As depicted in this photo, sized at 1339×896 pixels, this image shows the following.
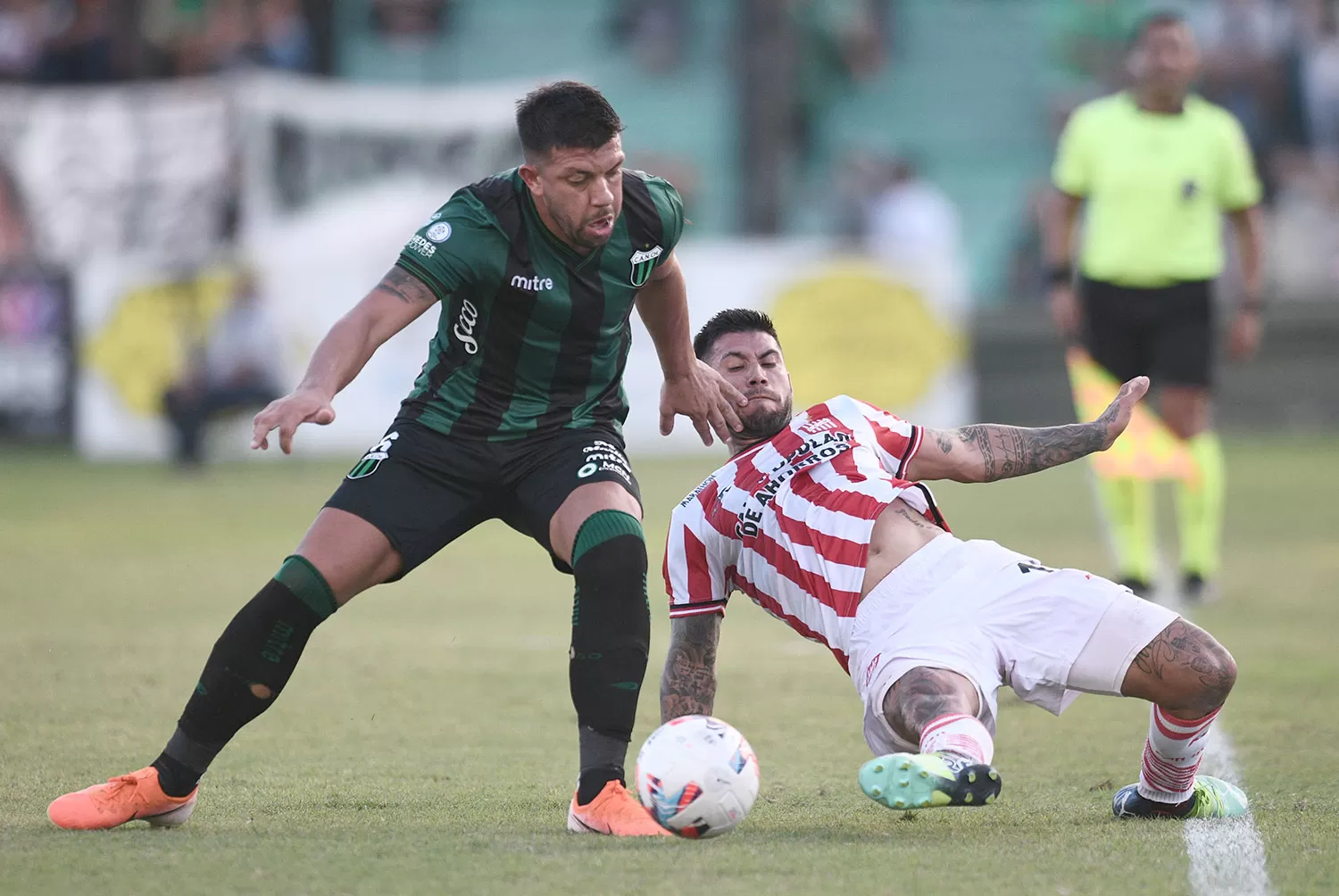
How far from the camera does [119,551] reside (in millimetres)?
11016

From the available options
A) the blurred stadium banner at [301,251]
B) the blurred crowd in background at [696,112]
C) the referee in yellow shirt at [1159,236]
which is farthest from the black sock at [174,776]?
the blurred crowd in background at [696,112]

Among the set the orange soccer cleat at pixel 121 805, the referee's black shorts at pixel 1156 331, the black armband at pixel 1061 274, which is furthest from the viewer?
the black armband at pixel 1061 274

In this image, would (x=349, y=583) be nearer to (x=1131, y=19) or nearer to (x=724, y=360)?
(x=724, y=360)

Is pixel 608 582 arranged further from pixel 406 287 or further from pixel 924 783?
pixel 924 783

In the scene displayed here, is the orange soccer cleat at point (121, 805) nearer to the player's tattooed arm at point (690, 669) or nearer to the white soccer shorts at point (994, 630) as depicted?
the player's tattooed arm at point (690, 669)

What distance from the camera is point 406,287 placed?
179 inches

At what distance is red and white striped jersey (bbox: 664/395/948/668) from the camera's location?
4.59 metres

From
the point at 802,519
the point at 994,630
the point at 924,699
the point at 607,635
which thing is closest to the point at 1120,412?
the point at 994,630

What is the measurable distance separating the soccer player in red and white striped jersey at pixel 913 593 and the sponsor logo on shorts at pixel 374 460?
2.52ft

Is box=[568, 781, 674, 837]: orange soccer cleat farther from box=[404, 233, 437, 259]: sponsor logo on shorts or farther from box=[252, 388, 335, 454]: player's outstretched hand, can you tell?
box=[404, 233, 437, 259]: sponsor logo on shorts

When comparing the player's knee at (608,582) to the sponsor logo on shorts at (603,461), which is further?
the sponsor logo on shorts at (603,461)

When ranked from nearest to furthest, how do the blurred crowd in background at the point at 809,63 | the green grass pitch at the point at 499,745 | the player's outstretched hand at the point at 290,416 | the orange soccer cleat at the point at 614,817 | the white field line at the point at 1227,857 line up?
the white field line at the point at 1227,857 → the green grass pitch at the point at 499,745 → the player's outstretched hand at the point at 290,416 → the orange soccer cleat at the point at 614,817 → the blurred crowd in background at the point at 809,63

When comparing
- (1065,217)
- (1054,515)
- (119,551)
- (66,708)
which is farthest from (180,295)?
(66,708)

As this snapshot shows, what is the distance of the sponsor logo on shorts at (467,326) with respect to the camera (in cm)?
477
